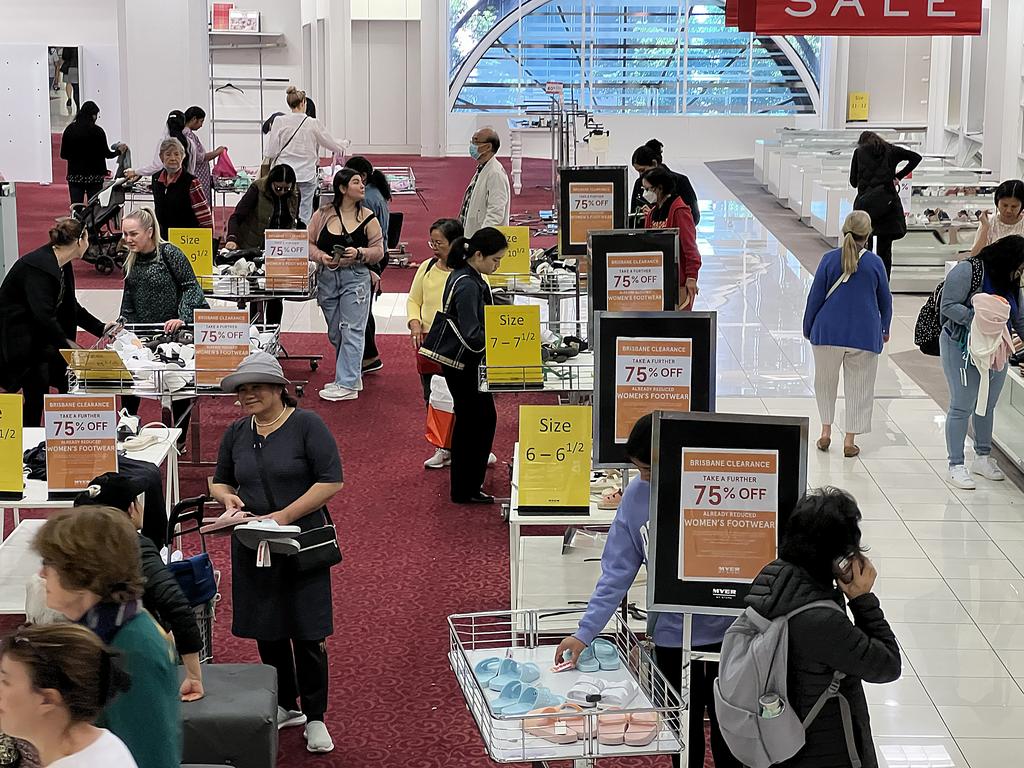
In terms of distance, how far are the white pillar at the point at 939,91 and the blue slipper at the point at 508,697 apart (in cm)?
A: 2050

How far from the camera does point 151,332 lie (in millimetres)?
7969

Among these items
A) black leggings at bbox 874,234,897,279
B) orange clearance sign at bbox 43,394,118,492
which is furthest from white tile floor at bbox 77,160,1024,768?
orange clearance sign at bbox 43,394,118,492

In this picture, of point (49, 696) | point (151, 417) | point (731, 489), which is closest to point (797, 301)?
point (151, 417)

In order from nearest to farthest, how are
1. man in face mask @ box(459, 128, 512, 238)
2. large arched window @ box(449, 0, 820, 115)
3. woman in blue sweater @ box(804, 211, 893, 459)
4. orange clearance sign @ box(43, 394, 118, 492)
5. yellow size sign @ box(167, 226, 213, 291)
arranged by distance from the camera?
1. orange clearance sign @ box(43, 394, 118, 492)
2. woman in blue sweater @ box(804, 211, 893, 459)
3. yellow size sign @ box(167, 226, 213, 291)
4. man in face mask @ box(459, 128, 512, 238)
5. large arched window @ box(449, 0, 820, 115)

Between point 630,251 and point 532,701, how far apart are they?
379cm

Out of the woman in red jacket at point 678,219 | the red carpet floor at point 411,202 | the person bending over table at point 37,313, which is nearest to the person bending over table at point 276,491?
the person bending over table at point 37,313

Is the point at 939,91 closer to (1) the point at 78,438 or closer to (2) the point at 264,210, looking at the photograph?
(2) the point at 264,210

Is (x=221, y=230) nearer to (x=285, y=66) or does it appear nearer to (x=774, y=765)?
(x=285, y=66)

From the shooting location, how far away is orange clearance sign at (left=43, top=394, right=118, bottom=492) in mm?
5566

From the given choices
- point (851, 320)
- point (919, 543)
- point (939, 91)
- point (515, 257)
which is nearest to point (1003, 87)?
point (939, 91)

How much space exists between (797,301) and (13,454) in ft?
32.3

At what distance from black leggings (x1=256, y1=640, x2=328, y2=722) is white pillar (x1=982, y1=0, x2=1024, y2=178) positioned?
13.9 m

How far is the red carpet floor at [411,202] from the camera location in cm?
1532

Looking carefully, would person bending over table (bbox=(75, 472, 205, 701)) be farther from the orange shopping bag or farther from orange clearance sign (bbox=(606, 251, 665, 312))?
the orange shopping bag
